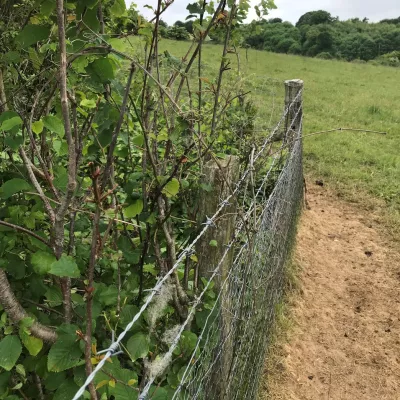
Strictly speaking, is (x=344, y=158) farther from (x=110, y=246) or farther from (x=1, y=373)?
(x=1, y=373)

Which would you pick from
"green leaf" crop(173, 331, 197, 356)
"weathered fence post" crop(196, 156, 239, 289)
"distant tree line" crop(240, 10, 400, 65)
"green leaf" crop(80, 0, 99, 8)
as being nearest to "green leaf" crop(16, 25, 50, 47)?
"green leaf" crop(80, 0, 99, 8)

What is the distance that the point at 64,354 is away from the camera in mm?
1235

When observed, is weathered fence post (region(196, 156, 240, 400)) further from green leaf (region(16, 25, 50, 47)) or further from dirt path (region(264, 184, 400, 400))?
dirt path (region(264, 184, 400, 400))

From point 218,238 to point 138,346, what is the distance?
1.69ft


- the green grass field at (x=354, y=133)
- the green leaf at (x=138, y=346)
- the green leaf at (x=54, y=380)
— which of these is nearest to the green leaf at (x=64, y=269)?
the green leaf at (x=138, y=346)

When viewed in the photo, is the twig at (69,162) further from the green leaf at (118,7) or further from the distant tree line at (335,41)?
the distant tree line at (335,41)

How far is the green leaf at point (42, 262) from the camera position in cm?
124

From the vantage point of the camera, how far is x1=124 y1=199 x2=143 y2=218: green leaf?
154 cm

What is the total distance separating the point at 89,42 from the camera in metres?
1.24

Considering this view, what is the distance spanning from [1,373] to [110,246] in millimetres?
693

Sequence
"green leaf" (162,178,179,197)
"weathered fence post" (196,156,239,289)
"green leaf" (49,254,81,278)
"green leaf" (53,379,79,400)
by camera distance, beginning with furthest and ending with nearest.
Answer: "weathered fence post" (196,156,239,289), "green leaf" (162,178,179,197), "green leaf" (53,379,79,400), "green leaf" (49,254,81,278)

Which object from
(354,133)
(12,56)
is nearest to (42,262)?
(12,56)

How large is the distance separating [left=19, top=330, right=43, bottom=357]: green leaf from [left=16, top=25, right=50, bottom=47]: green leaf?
84 centimetres

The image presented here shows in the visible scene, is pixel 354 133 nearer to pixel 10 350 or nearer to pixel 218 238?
pixel 218 238
